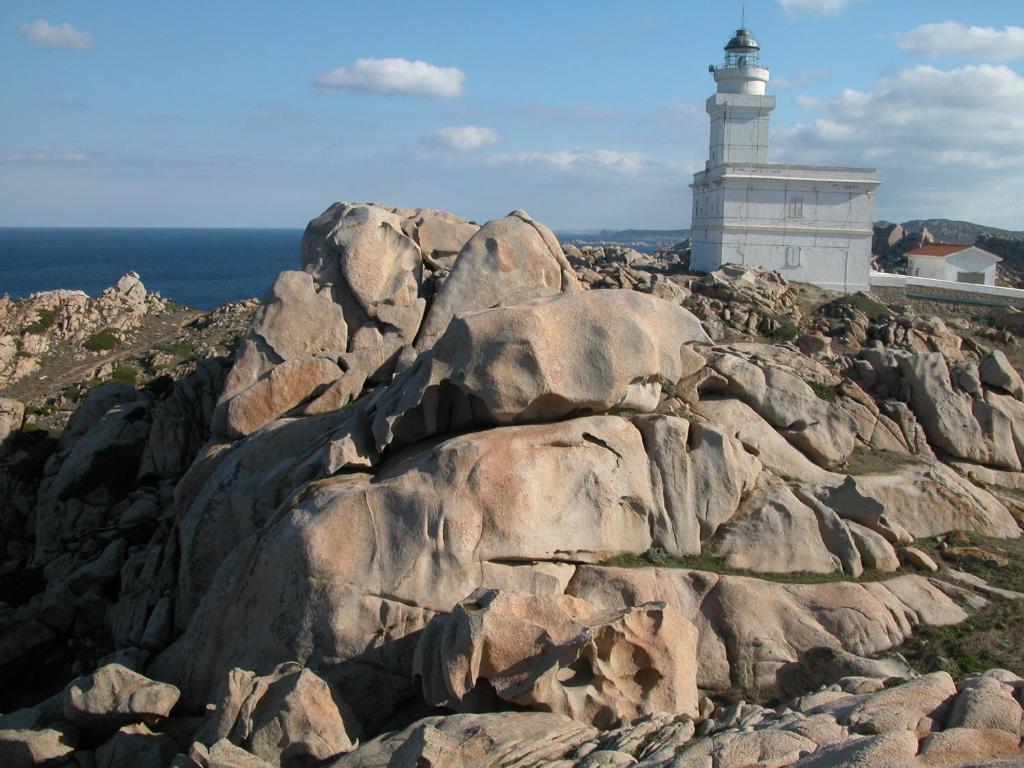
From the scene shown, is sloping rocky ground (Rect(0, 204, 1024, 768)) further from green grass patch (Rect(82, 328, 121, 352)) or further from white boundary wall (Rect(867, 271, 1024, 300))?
white boundary wall (Rect(867, 271, 1024, 300))

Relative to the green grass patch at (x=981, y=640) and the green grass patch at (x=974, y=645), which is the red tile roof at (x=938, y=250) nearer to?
the green grass patch at (x=981, y=640)

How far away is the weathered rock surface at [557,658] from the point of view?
13.3 metres

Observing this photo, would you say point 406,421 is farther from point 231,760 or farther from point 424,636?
point 231,760

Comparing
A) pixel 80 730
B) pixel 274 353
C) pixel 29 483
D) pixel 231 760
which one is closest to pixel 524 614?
pixel 231 760

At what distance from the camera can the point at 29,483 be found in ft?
92.1

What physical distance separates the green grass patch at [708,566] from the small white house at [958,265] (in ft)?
183

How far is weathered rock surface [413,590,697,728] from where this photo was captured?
524 inches

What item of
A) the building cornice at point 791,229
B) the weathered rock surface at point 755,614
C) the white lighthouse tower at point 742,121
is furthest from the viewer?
the white lighthouse tower at point 742,121

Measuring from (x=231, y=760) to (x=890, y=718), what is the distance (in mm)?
8873

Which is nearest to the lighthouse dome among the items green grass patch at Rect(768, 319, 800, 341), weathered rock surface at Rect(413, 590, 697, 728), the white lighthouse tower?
the white lighthouse tower

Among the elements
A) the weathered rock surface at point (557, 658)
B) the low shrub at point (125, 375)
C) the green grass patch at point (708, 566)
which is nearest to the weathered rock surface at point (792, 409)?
the green grass patch at point (708, 566)

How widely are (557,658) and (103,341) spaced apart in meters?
43.2

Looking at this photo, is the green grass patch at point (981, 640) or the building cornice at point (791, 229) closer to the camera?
the green grass patch at point (981, 640)

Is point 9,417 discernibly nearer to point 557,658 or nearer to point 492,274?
point 492,274
